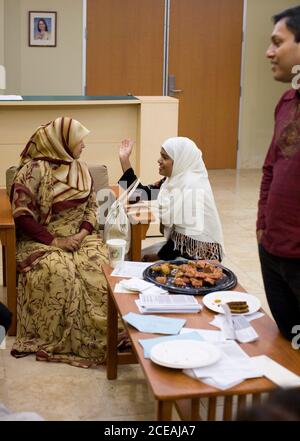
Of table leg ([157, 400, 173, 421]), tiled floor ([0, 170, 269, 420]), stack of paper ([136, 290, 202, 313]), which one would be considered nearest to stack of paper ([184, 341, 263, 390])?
table leg ([157, 400, 173, 421])

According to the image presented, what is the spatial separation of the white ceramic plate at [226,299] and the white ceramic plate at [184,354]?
0.33 m

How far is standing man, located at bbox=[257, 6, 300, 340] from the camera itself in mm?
2264

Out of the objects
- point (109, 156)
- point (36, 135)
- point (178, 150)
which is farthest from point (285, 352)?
point (109, 156)

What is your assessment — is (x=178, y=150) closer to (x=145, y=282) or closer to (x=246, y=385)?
(x=145, y=282)

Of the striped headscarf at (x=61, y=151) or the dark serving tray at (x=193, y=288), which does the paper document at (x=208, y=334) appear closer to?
the dark serving tray at (x=193, y=288)

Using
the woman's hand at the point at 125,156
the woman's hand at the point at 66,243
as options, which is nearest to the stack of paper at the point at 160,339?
the woman's hand at the point at 66,243

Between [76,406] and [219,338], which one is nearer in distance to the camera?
[219,338]

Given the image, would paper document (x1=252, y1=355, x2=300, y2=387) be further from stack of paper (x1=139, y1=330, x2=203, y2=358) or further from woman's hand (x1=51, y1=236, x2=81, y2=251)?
woman's hand (x1=51, y1=236, x2=81, y2=251)

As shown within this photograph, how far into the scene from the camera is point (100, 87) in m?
7.71

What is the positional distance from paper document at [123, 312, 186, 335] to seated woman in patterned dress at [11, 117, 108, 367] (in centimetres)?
86

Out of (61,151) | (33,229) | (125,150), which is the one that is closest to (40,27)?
(125,150)

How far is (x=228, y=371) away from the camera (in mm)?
2141

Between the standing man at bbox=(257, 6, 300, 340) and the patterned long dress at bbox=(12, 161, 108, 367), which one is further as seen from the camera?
the patterned long dress at bbox=(12, 161, 108, 367)

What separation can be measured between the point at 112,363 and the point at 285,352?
3.47 feet
